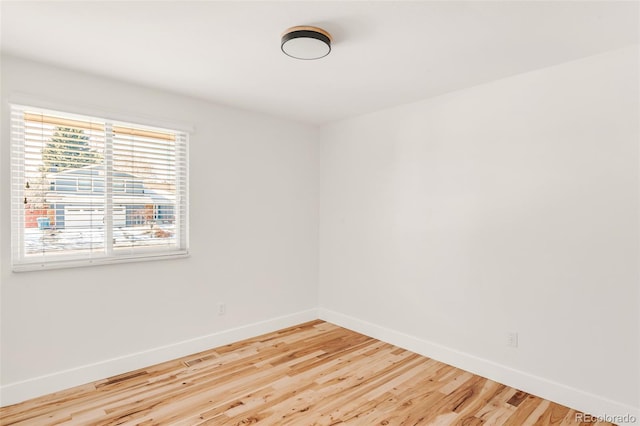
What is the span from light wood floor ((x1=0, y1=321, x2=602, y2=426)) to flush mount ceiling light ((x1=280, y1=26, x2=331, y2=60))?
94.0 inches

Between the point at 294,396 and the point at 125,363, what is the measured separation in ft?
4.85

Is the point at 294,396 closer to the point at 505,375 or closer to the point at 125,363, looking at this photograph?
the point at 125,363

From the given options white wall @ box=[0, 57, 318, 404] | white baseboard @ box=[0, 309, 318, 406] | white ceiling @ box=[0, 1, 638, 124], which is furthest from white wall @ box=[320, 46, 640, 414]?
white baseboard @ box=[0, 309, 318, 406]

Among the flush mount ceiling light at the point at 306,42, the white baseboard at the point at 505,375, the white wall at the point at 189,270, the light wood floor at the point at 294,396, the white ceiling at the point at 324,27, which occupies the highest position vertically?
the white ceiling at the point at 324,27

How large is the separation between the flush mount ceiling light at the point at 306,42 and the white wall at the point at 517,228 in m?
1.55

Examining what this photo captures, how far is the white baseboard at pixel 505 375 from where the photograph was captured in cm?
236

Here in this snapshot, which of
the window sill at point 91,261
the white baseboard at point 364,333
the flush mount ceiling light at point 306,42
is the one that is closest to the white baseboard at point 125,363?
the white baseboard at point 364,333

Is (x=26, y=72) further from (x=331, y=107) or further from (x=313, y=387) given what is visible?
(x=313, y=387)

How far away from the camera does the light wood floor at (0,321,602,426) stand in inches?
92.4

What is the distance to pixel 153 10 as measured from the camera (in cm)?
188

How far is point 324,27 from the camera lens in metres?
2.04

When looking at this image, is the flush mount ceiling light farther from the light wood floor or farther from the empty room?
the light wood floor

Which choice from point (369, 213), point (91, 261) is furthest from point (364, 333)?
point (91, 261)

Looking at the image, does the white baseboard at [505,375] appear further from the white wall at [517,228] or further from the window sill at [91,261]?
the window sill at [91,261]
